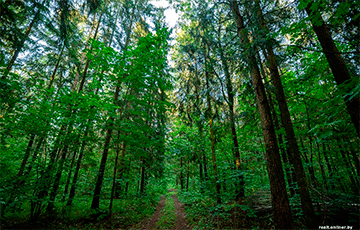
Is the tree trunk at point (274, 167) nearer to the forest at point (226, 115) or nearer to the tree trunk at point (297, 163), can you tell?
the forest at point (226, 115)

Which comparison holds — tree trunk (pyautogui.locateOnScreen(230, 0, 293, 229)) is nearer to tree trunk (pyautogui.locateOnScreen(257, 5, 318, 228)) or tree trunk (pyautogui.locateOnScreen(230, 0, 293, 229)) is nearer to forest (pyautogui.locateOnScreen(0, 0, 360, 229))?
forest (pyautogui.locateOnScreen(0, 0, 360, 229))

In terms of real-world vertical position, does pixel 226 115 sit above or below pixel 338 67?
above

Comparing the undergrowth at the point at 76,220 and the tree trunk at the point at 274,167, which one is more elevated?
the tree trunk at the point at 274,167

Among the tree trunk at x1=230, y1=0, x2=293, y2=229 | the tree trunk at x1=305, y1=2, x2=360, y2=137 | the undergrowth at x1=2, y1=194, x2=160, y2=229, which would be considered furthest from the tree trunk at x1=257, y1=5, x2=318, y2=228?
the undergrowth at x1=2, y1=194, x2=160, y2=229

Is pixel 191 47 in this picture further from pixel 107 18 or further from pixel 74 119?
pixel 74 119

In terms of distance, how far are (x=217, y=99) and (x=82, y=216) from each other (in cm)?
992

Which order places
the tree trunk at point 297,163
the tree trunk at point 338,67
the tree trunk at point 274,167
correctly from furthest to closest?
the tree trunk at point 297,163, the tree trunk at point 274,167, the tree trunk at point 338,67

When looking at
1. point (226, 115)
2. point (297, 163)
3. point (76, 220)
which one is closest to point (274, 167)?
point (297, 163)

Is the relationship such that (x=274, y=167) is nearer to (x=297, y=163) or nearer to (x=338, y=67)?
(x=297, y=163)

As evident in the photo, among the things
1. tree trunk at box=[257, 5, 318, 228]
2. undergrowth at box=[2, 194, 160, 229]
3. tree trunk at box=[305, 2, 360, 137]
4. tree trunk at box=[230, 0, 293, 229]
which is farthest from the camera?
undergrowth at box=[2, 194, 160, 229]

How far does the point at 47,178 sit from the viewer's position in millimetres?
5500

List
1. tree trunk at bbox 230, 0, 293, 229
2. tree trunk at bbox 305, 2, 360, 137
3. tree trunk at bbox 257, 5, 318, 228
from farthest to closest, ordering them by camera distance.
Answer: tree trunk at bbox 257, 5, 318, 228 → tree trunk at bbox 230, 0, 293, 229 → tree trunk at bbox 305, 2, 360, 137

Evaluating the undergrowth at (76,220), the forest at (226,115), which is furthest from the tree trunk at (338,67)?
the undergrowth at (76,220)

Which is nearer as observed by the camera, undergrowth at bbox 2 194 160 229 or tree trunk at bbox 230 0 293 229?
tree trunk at bbox 230 0 293 229
